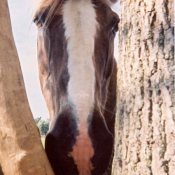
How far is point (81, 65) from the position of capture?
2008mm

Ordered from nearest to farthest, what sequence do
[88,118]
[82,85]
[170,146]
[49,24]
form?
[170,146], [88,118], [82,85], [49,24]

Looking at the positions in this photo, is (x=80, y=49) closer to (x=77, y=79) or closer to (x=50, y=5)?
(x=77, y=79)

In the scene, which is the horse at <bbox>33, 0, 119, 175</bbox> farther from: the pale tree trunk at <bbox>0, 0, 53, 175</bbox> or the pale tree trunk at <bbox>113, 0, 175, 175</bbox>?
the pale tree trunk at <bbox>113, 0, 175, 175</bbox>

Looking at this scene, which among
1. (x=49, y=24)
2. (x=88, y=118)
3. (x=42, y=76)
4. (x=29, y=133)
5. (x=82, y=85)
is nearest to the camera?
(x=29, y=133)

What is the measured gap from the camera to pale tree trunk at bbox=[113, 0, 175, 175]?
1.04 m

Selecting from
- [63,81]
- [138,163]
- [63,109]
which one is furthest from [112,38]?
[138,163]

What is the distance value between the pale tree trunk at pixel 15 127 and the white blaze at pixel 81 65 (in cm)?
27

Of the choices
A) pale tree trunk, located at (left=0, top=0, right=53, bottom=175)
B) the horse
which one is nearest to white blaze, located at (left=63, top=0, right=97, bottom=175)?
the horse

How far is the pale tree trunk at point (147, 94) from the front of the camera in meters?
1.04

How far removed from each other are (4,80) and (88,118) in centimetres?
52

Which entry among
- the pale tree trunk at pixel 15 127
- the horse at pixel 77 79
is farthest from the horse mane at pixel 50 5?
the pale tree trunk at pixel 15 127

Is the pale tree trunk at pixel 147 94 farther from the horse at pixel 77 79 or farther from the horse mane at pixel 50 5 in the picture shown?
the horse mane at pixel 50 5

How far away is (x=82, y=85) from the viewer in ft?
6.29

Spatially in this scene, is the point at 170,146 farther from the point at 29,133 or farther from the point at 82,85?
the point at 82,85
